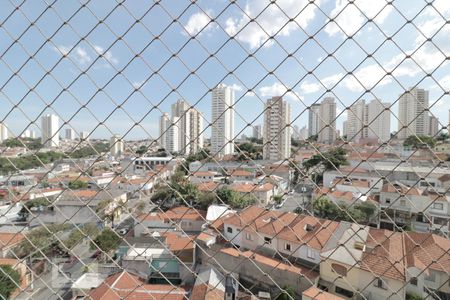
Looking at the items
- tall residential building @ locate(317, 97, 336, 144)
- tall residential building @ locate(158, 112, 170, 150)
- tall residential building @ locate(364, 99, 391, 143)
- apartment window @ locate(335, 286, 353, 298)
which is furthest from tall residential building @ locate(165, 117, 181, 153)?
apartment window @ locate(335, 286, 353, 298)

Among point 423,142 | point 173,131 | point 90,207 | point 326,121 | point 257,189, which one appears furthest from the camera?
point 173,131

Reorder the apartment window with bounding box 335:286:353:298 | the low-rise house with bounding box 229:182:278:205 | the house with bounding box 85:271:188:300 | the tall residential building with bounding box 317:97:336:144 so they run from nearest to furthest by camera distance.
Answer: the tall residential building with bounding box 317:97:336:144 → the house with bounding box 85:271:188:300 → the apartment window with bounding box 335:286:353:298 → the low-rise house with bounding box 229:182:278:205

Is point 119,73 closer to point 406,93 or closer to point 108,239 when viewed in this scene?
point 406,93

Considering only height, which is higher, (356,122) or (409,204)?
(356,122)

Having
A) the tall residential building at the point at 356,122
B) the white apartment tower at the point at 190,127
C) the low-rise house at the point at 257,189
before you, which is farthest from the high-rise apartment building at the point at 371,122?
the low-rise house at the point at 257,189

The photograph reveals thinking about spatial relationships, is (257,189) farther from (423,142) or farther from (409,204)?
(423,142)

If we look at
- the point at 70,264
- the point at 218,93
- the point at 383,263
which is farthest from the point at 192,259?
the point at 218,93

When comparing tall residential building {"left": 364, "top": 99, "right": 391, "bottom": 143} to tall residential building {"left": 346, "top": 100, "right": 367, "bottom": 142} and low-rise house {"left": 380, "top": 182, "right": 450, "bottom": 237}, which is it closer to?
tall residential building {"left": 346, "top": 100, "right": 367, "bottom": 142}

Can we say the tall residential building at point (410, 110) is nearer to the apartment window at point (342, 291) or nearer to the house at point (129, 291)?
the house at point (129, 291)

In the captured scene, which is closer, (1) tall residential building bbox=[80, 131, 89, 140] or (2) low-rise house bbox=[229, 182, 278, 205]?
(1) tall residential building bbox=[80, 131, 89, 140]

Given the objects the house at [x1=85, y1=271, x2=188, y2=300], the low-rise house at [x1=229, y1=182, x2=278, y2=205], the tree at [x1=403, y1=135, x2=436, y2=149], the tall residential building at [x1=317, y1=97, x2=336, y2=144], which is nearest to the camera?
the tree at [x1=403, y1=135, x2=436, y2=149]

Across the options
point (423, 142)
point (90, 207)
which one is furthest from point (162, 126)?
point (423, 142)

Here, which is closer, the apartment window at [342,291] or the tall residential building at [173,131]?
the tall residential building at [173,131]
